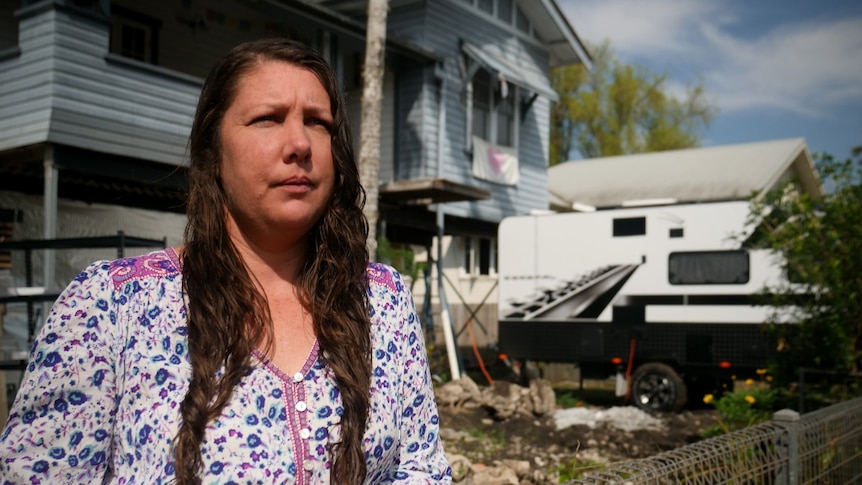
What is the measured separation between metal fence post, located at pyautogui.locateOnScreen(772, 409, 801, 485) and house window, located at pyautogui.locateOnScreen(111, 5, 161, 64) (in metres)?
12.4

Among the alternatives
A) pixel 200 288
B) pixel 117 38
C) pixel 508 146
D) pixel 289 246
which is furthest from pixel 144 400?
pixel 508 146

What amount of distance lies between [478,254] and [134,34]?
941 cm

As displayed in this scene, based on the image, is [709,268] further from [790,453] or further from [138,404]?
[138,404]

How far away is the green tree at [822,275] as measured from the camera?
7.87 m

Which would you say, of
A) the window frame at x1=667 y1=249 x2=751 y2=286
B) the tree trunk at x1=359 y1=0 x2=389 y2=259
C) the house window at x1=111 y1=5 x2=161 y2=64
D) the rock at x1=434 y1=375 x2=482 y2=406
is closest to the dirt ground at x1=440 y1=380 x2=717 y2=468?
the rock at x1=434 y1=375 x2=482 y2=406

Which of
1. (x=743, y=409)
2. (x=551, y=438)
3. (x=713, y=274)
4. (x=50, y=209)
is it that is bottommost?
(x=551, y=438)

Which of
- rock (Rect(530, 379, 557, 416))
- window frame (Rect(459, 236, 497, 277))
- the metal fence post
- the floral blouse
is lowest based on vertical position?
rock (Rect(530, 379, 557, 416))

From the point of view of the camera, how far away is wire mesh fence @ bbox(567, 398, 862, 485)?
2772mm

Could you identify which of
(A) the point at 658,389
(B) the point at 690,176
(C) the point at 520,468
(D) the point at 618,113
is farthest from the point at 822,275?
(D) the point at 618,113

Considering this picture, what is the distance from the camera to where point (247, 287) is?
5.86ft

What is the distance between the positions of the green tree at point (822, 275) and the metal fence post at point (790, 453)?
448 cm

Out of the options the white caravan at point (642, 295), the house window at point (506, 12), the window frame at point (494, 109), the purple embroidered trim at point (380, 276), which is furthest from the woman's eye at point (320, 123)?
the house window at point (506, 12)

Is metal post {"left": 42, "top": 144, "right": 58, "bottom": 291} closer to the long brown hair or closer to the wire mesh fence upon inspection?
the wire mesh fence

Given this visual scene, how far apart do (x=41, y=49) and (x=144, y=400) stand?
1027cm
